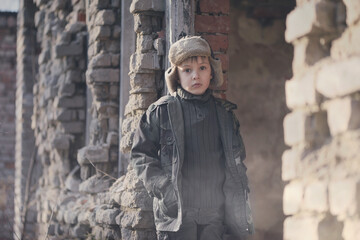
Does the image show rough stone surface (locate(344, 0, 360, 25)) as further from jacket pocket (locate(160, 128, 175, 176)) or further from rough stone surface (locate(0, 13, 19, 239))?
rough stone surface (locate(0, 13, 19, 239))

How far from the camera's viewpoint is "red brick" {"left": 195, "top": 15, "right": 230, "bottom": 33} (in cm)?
520

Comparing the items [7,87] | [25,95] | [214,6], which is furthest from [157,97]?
[7,87]

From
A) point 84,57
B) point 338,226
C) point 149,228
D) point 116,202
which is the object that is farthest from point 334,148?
point 84,57

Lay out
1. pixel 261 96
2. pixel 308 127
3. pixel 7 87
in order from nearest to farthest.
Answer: pixel 308 127 < pixel 261 96 < pixel 7 87

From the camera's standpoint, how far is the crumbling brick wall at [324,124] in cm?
216

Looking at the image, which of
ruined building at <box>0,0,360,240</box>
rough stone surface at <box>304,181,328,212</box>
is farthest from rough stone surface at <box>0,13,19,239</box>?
rough stone surface at <box>304,181,328,212</box>

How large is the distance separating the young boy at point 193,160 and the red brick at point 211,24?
1.27 metres

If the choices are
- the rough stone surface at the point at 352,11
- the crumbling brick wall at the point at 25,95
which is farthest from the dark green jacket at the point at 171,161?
the crumbling brick wall at the point at 25,95

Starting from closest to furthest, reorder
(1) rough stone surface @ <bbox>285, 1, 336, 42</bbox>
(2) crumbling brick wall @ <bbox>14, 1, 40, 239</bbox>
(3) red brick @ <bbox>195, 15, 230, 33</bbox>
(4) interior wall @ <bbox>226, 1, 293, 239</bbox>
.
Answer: (1) rough stone surface @ <bbox>285, 1, 336, 42</bbox>
(3) red brick @ <bbox>195, 15, 230, 33</bbox>
(4) interior wall @ <bbox>226, 1, 293, 239</bbox>
(2) crumbling brick wall @ <bbox>14, 1, 40, 239</bbox>

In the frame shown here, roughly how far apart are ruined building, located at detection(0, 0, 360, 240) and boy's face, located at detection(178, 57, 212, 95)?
0.57m

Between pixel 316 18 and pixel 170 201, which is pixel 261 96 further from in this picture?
pixel 316 18

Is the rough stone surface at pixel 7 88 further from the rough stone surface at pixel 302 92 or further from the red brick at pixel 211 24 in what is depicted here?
the rough stone surface at pixel 302 92

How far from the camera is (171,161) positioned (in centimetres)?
381

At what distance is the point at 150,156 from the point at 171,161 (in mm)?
116
